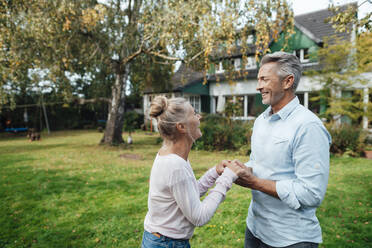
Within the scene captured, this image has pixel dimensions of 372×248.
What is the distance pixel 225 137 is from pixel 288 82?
951 cm

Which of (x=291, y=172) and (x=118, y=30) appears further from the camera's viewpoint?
(x=118, y=30)

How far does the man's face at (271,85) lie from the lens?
1.73 m

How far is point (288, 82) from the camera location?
172 cm

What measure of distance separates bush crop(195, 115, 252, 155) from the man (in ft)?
28.4

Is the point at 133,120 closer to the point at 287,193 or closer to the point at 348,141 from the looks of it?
the point at 348,141

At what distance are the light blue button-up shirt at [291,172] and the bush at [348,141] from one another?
9396 mm

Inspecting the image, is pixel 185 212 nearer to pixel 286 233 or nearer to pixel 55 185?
pixel 286 233

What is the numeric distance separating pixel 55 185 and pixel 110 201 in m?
2.15

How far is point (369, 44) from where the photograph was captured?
10.2m

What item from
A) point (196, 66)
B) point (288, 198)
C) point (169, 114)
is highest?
point (196, 66)

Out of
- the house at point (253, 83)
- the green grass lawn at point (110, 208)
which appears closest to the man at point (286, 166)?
the green grass lawn at point (110, 208)

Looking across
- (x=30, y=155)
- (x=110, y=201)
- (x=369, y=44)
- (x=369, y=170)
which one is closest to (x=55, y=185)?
(x=110, y=201)

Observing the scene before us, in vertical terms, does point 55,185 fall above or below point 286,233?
below

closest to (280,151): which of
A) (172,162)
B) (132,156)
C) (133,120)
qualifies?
(172,162)
